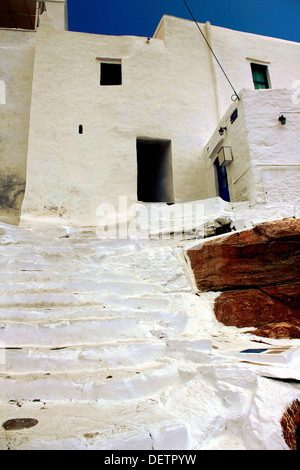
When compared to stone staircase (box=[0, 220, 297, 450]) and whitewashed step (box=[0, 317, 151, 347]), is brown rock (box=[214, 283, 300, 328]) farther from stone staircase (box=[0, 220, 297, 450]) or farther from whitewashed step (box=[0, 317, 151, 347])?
whitewashed step (box=[0, 317, 151, 347])

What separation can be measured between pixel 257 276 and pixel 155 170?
7.96m

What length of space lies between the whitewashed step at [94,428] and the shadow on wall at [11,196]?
7.78 meters

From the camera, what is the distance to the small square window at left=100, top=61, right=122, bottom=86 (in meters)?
10.6

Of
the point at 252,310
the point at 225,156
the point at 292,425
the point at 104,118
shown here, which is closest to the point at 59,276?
the point at 252,310

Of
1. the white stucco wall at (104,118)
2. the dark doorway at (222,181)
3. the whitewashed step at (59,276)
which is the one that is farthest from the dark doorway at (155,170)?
the whitewashed step at (59,276)

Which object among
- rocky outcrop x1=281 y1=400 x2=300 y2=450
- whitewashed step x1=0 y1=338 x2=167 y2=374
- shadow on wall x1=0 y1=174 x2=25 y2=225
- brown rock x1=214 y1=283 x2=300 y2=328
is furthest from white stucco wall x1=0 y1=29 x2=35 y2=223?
rocky outcrop x1=281 y1=400 x2=300 y2=450

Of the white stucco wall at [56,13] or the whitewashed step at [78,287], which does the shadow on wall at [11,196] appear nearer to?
the whitewashed step at [78,287]

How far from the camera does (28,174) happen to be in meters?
8.80

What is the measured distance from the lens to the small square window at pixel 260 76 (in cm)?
1173

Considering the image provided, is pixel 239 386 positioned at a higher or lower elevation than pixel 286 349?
lower

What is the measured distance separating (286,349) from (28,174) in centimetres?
765

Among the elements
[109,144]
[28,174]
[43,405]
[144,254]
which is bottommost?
[43,405]
